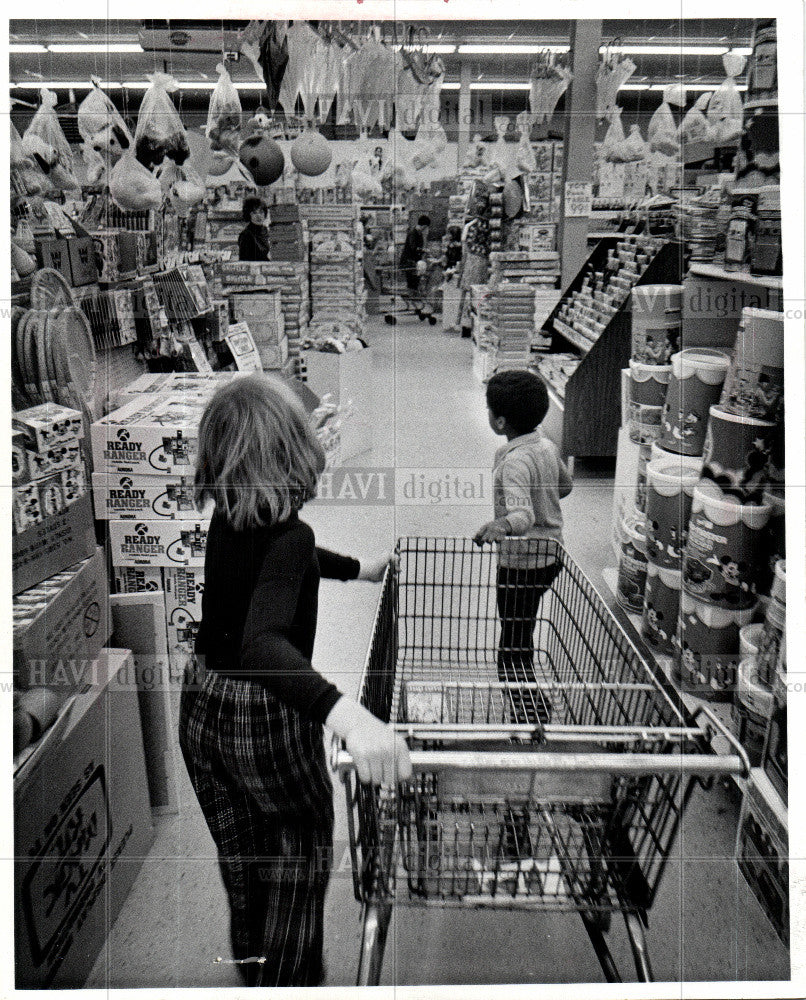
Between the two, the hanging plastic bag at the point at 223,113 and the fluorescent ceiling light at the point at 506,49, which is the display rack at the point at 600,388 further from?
the hanging plastic bag at the point at 223,113

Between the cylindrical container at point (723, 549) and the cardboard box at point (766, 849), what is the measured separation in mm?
402

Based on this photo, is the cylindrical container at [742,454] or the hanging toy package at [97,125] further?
the hanging toy package at [97,125]

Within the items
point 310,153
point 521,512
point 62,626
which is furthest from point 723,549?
point 310,153

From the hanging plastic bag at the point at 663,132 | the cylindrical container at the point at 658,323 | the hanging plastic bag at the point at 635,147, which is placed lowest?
the cylindrical container at the point at 658,323

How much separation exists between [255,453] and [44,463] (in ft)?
1.43

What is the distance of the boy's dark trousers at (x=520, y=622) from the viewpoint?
180cm

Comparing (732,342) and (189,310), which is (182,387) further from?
(732,342)

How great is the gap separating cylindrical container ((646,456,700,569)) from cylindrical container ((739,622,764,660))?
1.05 ft

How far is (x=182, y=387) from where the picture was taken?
1979 millimetres

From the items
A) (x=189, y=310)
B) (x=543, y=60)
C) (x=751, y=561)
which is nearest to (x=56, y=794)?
(x=751, y=561)

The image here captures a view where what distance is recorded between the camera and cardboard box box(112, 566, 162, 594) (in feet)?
6.21

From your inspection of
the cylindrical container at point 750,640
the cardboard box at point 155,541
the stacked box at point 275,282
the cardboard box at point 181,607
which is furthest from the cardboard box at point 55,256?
the stacked box at point 275,282

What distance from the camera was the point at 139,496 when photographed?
1818mm

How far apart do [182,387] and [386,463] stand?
0.53 metres
